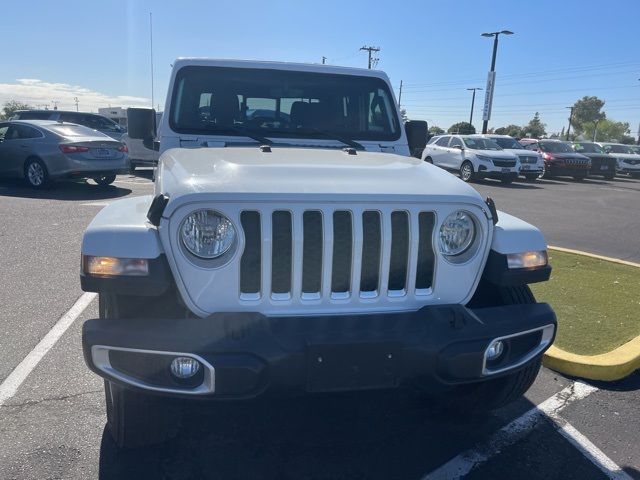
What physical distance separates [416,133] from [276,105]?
119cm

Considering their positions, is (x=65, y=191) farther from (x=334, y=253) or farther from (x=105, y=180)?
(x=334, y=253)

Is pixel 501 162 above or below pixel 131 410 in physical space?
above

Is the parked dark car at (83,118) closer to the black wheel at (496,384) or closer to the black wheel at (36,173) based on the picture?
the black wheel at (36,173)

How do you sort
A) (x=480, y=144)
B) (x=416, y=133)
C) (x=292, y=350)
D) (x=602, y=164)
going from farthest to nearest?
(x=602, y=164), (x=480, y=144), (x=416, y=133), (x=292, y=350)

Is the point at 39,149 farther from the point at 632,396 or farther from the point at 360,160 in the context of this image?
the point at 632,396

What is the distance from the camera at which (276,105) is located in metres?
4.26

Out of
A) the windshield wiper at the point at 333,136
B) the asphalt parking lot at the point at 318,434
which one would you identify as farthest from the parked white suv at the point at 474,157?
the asphalt parking lot at the point at 318,434

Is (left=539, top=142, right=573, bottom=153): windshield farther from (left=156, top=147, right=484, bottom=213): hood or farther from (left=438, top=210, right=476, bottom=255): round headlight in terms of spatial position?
(left=438, top=210, right=476, bottom=255): round headlight

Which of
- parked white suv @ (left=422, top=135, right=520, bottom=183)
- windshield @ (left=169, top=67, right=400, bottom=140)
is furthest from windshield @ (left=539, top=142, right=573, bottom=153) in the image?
windshield @ (left=169, top=67, right=400, bottom=140)

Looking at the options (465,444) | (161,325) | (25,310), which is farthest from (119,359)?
(25,310)

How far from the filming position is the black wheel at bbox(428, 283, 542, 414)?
3.05m

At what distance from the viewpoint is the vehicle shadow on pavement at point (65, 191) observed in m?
11.6

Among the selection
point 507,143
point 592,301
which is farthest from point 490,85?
point 592,301

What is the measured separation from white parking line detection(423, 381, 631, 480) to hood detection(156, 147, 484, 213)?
140 centimetres
